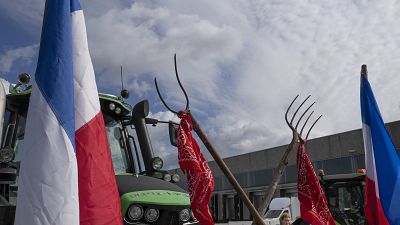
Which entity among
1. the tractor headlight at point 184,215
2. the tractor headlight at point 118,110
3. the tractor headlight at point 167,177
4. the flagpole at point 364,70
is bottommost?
the tractor headlight at point 184,215

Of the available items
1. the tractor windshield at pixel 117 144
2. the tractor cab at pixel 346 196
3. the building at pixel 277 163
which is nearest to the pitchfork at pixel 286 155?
the tractor windshield at pixel 117 144

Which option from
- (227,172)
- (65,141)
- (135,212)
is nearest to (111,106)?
(135,212)

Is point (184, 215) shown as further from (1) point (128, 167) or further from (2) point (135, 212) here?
(1) point (128, 167)

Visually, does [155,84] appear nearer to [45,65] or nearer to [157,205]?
[157,205]

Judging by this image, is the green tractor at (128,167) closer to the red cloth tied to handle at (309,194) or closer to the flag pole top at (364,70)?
the red cloth tied to handle at (309,194)

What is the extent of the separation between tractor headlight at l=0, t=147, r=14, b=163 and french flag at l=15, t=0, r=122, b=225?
211 centimetres

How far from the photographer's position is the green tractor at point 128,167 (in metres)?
4.82

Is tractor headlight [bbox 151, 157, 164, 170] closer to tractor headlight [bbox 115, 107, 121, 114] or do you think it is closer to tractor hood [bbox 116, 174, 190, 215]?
tractor hood [bbox 116, 174, 190, 215]

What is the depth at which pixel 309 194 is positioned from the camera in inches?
230

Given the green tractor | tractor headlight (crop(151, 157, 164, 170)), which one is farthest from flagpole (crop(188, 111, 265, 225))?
tractor headlight (crop(151, 157, 164, 170))

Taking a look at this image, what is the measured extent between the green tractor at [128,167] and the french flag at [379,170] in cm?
250

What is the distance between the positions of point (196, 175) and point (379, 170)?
282cm

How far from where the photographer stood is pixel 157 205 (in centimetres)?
496

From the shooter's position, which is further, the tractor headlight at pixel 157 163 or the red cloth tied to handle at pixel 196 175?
the tractor headlight at pixel 157 163
